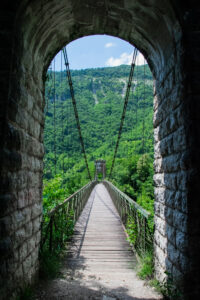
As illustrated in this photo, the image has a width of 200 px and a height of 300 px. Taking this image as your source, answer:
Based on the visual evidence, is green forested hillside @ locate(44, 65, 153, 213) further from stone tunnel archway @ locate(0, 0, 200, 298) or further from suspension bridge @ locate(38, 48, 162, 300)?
stone tunnel archway @ locate(0, 0, 200, 298)

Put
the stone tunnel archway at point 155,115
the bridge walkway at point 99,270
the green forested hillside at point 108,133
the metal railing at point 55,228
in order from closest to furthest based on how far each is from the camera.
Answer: the stone tunnel archway at point 155,115 → the bridge walkway at point 99,270 → the metal railing at point 55,228 → the green forested hillside at point 108,133

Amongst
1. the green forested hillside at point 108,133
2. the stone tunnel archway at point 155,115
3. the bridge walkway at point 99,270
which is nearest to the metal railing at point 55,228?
the bridge walkway at point 99,270

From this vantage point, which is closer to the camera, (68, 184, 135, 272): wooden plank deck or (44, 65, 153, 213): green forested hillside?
(68, 184, 135, 272): wooden plank deck

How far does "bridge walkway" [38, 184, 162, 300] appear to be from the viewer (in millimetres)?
2055

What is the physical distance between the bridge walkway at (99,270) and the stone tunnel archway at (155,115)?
29 centimetres

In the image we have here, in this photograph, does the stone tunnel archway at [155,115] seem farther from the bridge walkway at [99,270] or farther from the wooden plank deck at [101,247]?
the wooden plank deck at [101,247]

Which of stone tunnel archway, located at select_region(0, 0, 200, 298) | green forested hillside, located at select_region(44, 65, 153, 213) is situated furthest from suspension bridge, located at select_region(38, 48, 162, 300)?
green forested hillside, located at select_region(44, 65, 153, 213)

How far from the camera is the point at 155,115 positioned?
243cm

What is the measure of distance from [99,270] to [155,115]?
1.76 metres

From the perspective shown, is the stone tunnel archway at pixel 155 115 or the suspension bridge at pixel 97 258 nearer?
the stone tunnel archway at pixel 155 115

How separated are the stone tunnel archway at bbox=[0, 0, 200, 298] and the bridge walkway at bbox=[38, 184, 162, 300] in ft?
0.94

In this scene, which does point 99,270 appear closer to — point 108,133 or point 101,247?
point 101,247

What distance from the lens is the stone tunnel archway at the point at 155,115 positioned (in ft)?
4.97

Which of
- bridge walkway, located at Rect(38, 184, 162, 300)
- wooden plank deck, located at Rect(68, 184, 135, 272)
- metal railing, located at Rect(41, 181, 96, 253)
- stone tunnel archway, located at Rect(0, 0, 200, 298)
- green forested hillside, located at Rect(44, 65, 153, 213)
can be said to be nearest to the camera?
stone tunnel archway, located at Rect(0, 0, 200, 298)
